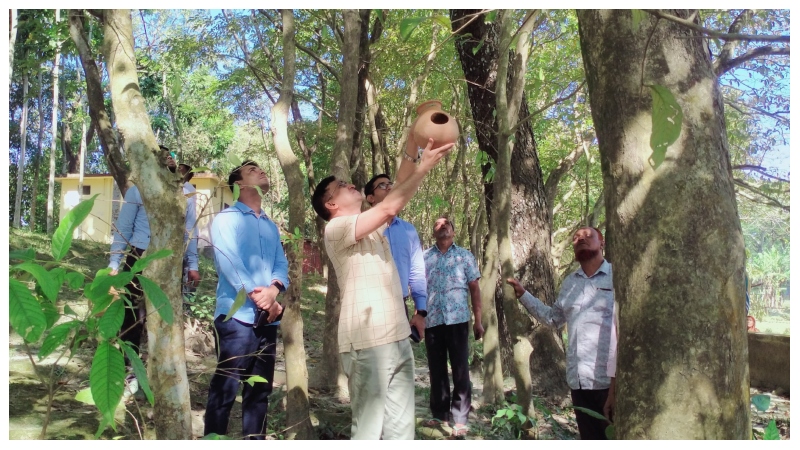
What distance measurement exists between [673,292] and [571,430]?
3.82 m

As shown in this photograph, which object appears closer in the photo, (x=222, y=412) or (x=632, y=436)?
(x=632, y=436)

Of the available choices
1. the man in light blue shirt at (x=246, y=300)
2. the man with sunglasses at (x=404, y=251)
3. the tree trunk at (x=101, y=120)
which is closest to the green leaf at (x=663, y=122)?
the man in light blue shirt at (x=246, y=300)

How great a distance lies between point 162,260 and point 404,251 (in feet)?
7.62

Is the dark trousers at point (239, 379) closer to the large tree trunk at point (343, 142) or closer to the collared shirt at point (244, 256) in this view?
the collared shirt at point (244, 256)

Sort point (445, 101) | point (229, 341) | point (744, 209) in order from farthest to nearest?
point (744, 209) → point (445, 101) → point (229, 341)

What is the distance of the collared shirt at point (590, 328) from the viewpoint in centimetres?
375

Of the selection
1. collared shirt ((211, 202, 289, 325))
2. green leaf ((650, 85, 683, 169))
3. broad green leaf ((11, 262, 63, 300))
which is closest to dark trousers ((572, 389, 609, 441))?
collared shirt ((211, 202, 289, 325))

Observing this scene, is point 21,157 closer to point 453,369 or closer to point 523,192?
point 523,192

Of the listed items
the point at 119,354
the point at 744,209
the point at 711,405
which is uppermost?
the point at 744,209

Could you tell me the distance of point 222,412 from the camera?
143 inches

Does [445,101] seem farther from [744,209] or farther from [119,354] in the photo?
[119,354]

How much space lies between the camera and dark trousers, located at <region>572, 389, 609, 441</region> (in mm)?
3764

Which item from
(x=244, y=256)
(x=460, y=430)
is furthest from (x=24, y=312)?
(x=460, y=430)

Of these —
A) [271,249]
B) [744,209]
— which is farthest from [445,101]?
[271,249]
